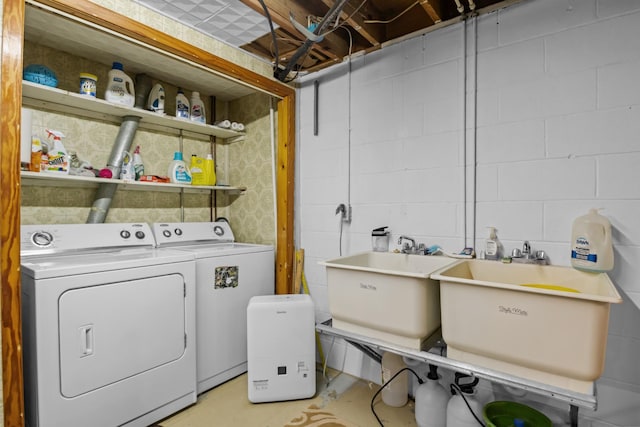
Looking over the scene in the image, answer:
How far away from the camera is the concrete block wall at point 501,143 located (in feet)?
4.65

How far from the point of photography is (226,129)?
2.64 metres

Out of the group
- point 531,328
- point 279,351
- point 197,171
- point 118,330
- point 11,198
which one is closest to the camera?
point 531,328

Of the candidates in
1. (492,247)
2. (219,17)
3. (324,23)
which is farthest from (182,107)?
(492,247)

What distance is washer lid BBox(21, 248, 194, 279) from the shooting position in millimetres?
1447

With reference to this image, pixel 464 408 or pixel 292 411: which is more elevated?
pixel 464 408

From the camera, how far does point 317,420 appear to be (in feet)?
5.93

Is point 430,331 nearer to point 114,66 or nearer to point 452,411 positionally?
point 452,411

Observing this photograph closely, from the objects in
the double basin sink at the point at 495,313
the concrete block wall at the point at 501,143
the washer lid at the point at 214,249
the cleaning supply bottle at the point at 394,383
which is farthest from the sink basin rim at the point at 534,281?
the washer lid at the point at 214,249

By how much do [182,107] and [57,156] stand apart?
2.93 feet

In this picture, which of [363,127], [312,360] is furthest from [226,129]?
[312,360]

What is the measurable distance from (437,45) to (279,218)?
1.56 metres

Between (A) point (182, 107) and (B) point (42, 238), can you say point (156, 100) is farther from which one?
(B) point (42, 238)

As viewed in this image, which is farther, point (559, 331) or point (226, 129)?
point (226, 129)

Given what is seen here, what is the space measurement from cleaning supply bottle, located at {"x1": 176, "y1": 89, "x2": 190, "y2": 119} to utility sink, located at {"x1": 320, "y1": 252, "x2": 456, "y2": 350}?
169 centimetres
